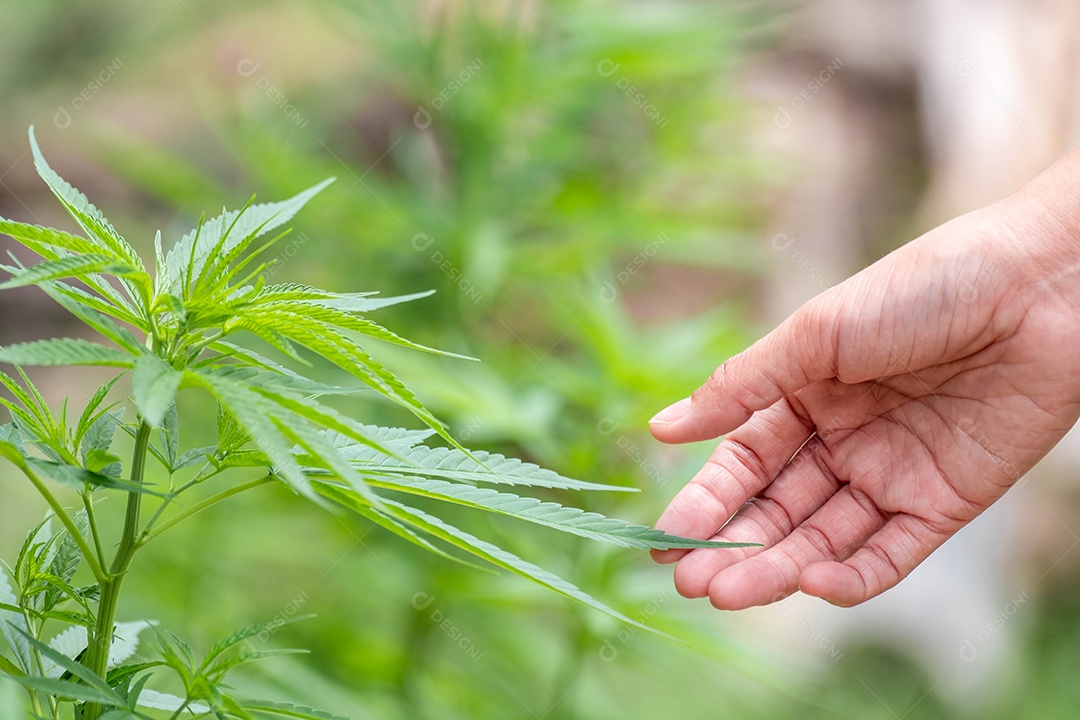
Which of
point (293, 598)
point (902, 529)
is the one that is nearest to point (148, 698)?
point (902, 529)

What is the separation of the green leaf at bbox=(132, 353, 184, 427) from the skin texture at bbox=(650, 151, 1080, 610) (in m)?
0.69

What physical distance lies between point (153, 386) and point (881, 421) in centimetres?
103

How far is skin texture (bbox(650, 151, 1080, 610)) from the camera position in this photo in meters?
1.13

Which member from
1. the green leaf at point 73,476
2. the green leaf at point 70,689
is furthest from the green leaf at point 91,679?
the green leaf at point 73,476

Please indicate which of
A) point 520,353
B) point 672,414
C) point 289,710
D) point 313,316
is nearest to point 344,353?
point 313,316

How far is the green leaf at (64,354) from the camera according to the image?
1.66 ft

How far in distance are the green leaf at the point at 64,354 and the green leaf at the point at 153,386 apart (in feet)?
0.04

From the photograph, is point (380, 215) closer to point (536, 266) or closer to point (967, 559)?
point (536, 266)

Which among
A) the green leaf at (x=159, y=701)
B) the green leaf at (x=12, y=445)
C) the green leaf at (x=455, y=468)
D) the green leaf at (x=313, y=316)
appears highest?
the green leaf at (x=313, y=316)

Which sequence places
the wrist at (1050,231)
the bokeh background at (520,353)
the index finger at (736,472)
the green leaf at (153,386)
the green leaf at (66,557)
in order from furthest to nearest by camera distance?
1. the bokeh background at (520,353)
2. the wrist at (1050,231)
3. the index finger at (736,472)
4. the green leaf at (66,557)
5. the green leaf at (153,386)

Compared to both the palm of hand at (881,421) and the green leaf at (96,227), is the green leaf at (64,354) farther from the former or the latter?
the palm of hand at (881,421)

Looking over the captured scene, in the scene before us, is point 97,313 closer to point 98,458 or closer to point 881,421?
point 98,458

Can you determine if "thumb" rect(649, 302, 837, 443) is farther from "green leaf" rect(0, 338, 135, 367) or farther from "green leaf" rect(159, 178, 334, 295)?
"green leaf" rect(0, 338, 135, 367)

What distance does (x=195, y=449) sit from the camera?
646 millimetres
